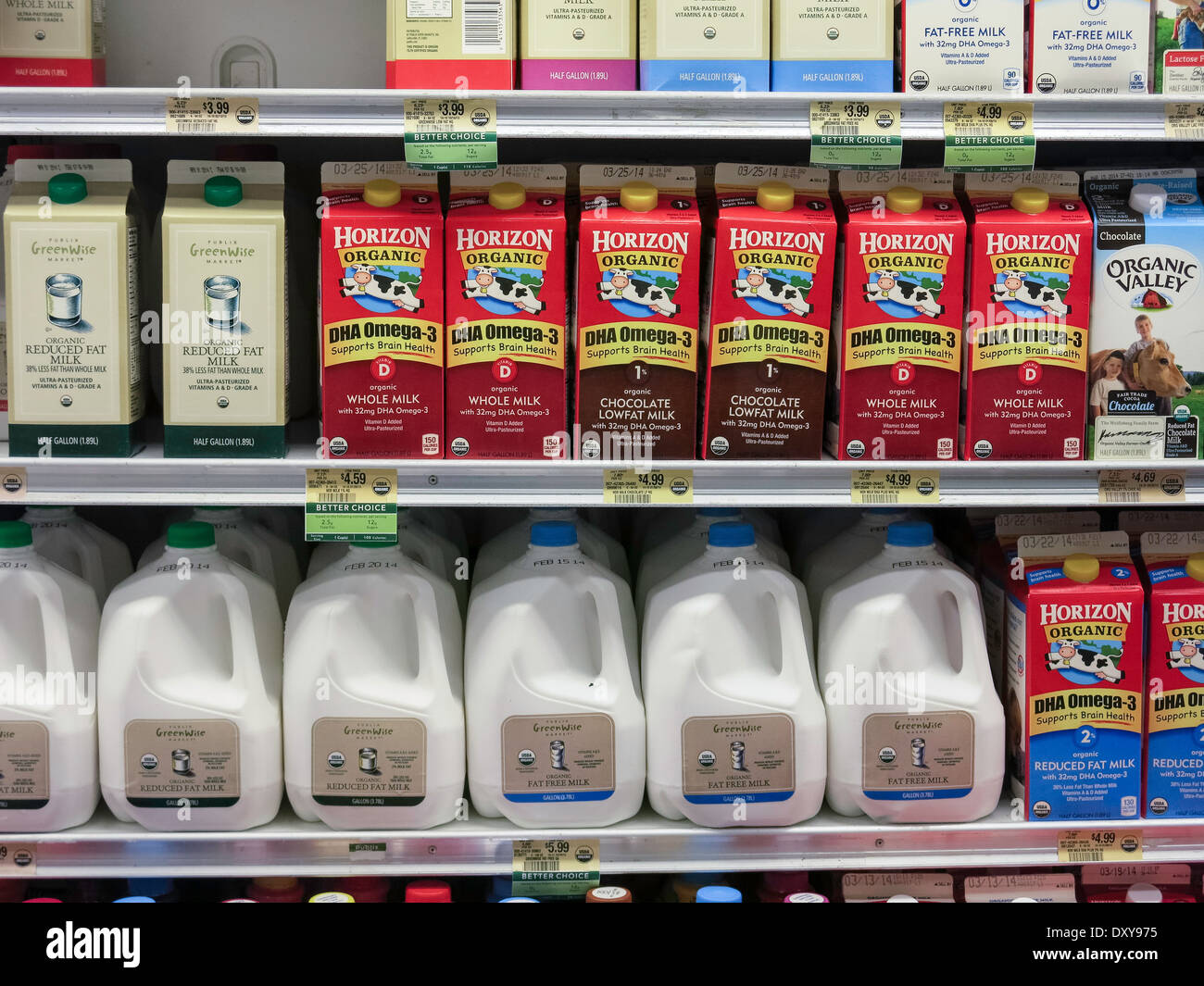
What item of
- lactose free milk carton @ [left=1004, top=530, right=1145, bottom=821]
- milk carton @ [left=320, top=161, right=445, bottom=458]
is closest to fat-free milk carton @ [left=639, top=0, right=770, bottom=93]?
milk carton @ [left=320, top=161, right=445, bottom=458]

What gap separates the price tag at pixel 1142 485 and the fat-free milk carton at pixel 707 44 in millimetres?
760

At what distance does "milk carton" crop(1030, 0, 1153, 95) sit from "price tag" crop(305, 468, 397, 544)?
110cm

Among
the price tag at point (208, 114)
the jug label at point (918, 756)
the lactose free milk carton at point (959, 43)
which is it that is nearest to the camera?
the price tag at point (208, 114)

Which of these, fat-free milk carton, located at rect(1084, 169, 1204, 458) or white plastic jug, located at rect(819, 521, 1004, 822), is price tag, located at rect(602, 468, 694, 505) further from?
fat-free milk carton, located at rect(1084, 169, 1204, 458)

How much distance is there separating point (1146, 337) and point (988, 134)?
15.9 inches

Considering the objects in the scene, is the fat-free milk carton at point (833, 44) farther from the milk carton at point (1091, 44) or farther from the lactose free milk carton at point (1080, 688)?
the lactose free milk carton at point (1080, 688)

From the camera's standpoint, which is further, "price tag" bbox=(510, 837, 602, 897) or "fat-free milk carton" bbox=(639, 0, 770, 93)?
"price tag" bbox=(510, 837, 602, 897)

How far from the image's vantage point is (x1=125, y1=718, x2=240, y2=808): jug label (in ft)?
5.95

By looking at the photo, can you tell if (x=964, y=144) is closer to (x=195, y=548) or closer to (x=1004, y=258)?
(x=1004, y=258)

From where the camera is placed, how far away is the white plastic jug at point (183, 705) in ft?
5.93

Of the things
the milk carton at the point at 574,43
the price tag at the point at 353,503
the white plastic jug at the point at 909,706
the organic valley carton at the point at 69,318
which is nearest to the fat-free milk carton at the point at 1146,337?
the white plastic jug at the point at 909,706

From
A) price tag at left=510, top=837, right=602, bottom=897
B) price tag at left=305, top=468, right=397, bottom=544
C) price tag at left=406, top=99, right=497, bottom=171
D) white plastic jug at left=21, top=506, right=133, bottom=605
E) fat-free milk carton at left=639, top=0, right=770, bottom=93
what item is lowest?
price tag at left=510, top=837, right=602, bottom=897
